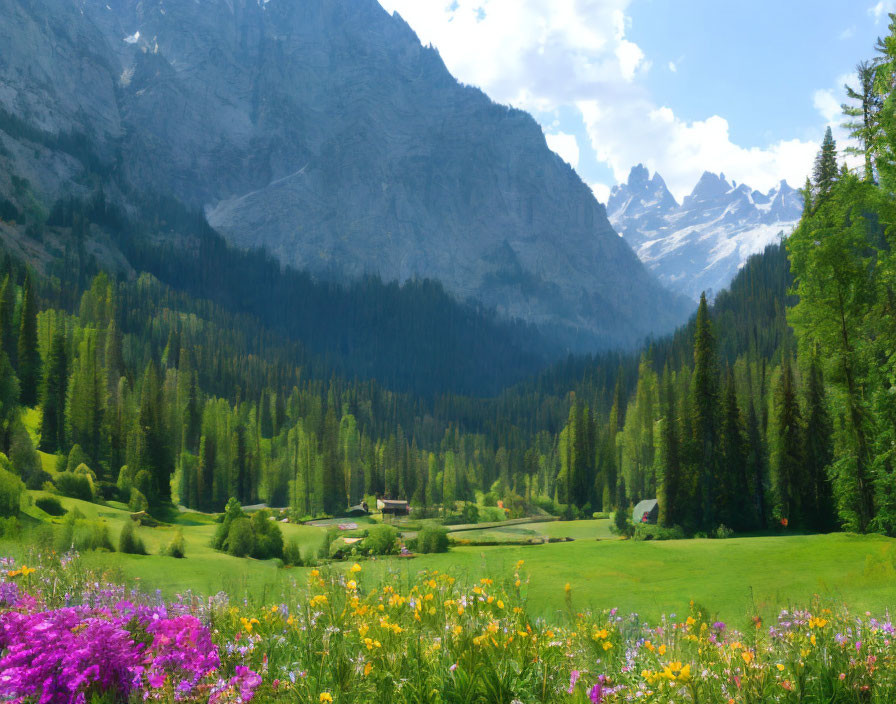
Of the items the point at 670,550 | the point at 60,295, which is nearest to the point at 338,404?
the point at 60,295

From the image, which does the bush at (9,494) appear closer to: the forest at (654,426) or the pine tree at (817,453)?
the forest at (654,426)

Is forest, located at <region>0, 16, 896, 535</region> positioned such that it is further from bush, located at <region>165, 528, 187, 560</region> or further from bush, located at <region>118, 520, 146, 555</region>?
bush, located at <region>165, 528, 187, 560</region>

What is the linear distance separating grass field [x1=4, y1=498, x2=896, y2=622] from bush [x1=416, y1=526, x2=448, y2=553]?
2.17 metres

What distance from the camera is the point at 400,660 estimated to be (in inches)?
309

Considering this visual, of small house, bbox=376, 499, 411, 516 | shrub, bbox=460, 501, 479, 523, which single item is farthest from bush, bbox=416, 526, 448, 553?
small house, bbox=376, 499, 411, 516

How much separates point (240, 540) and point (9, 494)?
13628 mm

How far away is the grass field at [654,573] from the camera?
17.6 meters

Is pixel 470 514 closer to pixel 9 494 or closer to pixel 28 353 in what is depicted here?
pixel 28 353

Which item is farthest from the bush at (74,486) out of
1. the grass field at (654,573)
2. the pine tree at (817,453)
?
the pine tree at (817,453)

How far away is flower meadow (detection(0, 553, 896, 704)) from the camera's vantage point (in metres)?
6.64

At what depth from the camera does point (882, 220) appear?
24.8m

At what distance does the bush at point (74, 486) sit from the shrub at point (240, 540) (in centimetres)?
1932

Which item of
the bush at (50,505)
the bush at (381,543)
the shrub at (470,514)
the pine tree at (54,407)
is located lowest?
the shrub at (470,514)

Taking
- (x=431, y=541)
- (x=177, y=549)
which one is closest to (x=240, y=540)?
(x=177, y=549)
